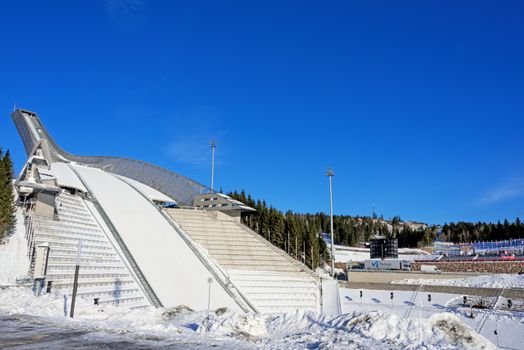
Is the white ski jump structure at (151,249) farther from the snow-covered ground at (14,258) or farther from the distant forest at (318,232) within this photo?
the distant forest at (318,232)

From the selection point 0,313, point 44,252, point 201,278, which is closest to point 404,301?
point 201,278

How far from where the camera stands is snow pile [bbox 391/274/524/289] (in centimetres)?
2406

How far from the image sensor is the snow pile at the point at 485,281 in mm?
24062

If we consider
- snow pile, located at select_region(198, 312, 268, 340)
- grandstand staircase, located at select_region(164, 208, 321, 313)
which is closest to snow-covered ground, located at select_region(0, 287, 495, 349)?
snow pile, located at select_region(198, 312, 268, 340)

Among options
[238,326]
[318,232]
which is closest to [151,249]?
[238,326]

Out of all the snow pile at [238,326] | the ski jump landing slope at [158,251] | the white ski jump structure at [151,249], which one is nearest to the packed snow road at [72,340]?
the snow pile at [238,326]

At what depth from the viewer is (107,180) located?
1297 inches

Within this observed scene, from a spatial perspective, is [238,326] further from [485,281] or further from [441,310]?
[485,281]

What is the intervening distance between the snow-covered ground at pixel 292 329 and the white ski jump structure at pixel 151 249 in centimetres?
424

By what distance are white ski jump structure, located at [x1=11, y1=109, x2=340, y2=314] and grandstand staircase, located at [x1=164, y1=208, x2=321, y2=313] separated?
66 mm

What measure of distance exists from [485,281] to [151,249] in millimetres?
21176

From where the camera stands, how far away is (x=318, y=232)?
64.9 metres

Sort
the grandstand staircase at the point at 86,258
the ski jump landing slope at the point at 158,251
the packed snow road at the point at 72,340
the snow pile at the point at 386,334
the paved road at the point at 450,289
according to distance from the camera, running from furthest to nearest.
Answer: the paved road at the point at 450,289 → the ski jump landing slope at the point at 158,251 → the grandstand staircase at the point at 86,258 → the snow pile at the point at 386,334 → the packed snow road at the point at 72,340

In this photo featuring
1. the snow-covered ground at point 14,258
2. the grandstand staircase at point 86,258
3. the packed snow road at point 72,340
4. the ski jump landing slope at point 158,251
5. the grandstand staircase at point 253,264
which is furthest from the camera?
the grandstand staircase at point 253,264
